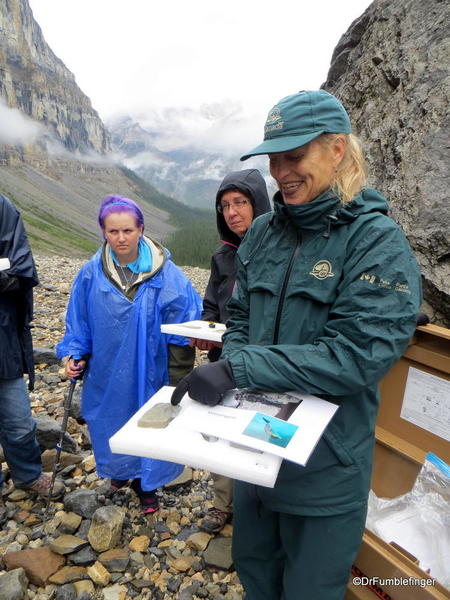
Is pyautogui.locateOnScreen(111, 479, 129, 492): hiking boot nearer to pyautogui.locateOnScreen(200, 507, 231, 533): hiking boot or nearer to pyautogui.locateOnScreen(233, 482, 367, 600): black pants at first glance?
pyautogui.locateOnScreen(200, 507, 231, 533): hiking boot

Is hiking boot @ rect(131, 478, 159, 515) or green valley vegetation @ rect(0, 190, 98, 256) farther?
green valley vegetation @ rect(0, 190, 98, 256)

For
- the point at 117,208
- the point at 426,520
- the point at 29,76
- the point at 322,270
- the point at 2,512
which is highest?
the point at 29,76

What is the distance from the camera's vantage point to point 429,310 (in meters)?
3.60

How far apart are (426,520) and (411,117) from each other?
12.0ft

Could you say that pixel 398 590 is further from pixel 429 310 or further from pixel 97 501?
pixel 97 501

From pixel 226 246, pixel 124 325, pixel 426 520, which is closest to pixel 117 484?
pixel 124 325

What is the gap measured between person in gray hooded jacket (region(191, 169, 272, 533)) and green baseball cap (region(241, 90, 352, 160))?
1.45 meters

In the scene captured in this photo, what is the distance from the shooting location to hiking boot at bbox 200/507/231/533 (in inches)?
141

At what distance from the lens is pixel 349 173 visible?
6.07 ft

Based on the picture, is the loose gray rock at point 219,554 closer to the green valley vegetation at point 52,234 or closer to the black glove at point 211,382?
the black glove at point 211,382

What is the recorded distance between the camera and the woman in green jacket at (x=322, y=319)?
160 centimetres

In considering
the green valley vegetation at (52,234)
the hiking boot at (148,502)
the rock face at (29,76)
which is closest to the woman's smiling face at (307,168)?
the hiking boot at (148,502)

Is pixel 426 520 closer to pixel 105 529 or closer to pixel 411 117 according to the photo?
pixel 105 529

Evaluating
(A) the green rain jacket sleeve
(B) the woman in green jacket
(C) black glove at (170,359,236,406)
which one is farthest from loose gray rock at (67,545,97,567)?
(A) the green rain jacket sleeve
